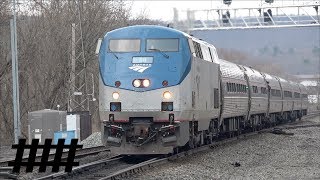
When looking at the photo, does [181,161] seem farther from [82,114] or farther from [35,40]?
[35,40]

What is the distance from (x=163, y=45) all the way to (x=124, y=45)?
102 centimetres

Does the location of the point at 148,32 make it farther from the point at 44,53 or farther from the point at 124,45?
the point at 44,53

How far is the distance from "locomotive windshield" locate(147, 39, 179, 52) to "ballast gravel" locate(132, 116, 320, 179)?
3.01 m

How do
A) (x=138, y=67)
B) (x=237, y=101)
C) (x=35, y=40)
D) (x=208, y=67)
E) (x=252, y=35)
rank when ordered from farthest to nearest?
(x=252, y=35) < (x=35, y=40) < (x=237, y=101) < (x=208, y=67) < (x=138, y=67)

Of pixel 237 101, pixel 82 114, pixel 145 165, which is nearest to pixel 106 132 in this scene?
pixel 145 165

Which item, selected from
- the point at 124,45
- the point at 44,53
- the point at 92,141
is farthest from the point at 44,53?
the point at 124,45

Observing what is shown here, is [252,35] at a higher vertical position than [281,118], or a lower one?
higher

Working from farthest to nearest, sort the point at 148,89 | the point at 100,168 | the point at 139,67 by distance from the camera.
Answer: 1. the point at 139,67
2. the point at 148,89
3. the point at 100,168

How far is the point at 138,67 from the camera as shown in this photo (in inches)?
684

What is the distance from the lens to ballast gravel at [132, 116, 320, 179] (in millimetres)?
15413

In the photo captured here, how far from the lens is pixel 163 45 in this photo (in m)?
17.7

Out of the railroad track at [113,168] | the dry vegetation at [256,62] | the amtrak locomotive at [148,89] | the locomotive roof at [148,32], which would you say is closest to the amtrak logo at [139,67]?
the amtrak locomotive at [148,89]

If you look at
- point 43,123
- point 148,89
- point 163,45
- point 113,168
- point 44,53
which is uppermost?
point 44,53

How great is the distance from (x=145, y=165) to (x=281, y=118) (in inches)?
1123
